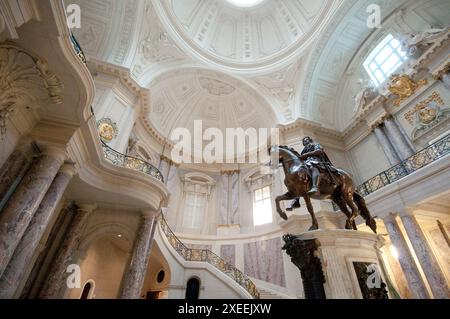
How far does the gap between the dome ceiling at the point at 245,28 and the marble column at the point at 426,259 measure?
11.8m

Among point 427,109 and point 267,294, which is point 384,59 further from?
point 267,294

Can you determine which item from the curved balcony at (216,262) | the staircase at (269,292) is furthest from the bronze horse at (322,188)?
the staircase at (269,292)

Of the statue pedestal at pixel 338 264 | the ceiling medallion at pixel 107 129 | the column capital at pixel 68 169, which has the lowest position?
the statue pedestal at pixel 338 264

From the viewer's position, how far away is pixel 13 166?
5.50 metres

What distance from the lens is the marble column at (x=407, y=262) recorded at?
775 cm

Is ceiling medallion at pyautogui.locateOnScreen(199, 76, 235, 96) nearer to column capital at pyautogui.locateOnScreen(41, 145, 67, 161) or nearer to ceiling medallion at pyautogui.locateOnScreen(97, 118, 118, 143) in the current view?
ceiling medallion at pyautogui.locateOnScreen(97, 118, 118, 143)

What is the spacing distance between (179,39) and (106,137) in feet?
27.9

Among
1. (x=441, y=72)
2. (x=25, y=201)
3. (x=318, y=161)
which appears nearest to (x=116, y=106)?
(x=25, y=201)

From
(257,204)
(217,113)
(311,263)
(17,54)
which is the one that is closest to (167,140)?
(217,113)

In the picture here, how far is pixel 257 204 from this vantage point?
1569cm

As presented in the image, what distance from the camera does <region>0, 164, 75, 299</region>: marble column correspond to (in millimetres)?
4809

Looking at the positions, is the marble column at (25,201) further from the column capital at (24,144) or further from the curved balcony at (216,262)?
the curved balcony at (216,262)

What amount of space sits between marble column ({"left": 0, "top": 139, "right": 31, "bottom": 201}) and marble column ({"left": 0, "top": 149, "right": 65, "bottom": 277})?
0.87ft

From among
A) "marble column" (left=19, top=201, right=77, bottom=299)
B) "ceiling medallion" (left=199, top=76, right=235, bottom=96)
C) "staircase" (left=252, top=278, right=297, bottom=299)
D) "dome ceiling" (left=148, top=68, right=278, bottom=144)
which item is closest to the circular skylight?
"dome ceiling" (left=148, top=68, right=278, bottom=144)
